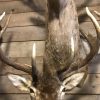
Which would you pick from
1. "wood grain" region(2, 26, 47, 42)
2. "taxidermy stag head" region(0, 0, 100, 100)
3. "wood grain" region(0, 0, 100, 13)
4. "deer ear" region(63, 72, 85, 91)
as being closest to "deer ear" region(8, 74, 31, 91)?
"taxidermy stag head" region(0, 0, 100, 100)

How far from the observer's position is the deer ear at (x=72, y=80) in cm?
284

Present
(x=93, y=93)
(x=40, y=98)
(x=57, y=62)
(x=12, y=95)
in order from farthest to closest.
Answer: (x=12, y=95), (x=93, y=93), (x=57, y=62), (x=40, y=98)

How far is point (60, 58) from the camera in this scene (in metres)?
3.05

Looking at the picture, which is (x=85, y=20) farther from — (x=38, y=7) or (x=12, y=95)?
(x=12, y=95)

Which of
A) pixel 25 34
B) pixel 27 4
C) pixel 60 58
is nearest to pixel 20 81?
pixel 60 58

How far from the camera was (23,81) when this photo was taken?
2.96 meters

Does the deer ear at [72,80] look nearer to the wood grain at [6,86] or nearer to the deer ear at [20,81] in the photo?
the deer ear at [20,81]

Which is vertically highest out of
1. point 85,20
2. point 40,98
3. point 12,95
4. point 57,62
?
point 85,20

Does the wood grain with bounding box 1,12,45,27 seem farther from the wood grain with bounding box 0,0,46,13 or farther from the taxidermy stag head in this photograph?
the taxidermy stag head

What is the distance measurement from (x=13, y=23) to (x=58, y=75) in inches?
45.5

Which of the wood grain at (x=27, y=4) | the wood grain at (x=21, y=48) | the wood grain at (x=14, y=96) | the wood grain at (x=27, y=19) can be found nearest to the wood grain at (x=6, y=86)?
the wood grain at (x=14, y=96)

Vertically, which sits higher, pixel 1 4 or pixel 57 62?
pixel 1 4

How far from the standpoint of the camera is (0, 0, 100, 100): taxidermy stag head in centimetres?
282

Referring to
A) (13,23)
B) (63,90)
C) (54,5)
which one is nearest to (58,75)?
(63,90)
